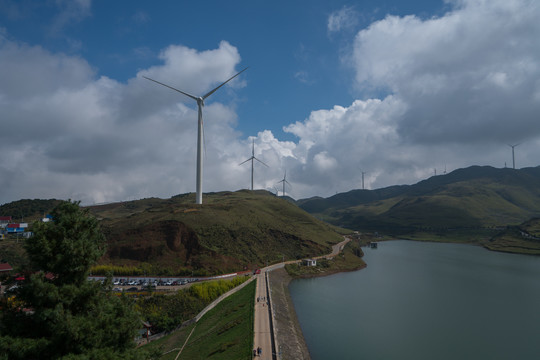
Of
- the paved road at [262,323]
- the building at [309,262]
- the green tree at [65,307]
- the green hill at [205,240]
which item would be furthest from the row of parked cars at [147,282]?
the green tree at [65,307]

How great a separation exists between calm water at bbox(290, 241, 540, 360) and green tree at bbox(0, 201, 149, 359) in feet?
100

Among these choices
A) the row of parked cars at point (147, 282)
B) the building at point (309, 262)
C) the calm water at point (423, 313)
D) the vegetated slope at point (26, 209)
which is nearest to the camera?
the calm water at point (423, 313)

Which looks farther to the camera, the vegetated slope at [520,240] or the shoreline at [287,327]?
the vegetated slope at [520,240]

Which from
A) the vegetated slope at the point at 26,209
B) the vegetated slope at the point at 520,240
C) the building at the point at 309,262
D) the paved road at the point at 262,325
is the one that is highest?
the vegetated slope at the point at 26,209

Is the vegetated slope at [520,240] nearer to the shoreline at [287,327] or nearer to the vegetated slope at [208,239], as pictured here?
the vegetated slope at [208,239]

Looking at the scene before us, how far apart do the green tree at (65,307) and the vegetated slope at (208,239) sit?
60708 millimetres

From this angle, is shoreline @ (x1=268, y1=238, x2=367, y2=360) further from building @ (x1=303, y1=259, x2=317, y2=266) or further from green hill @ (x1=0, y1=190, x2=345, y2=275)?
green hill @ (x1=0, y1=190, x2=345, y2=275)

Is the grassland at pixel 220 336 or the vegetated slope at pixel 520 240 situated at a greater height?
the vegetated slope at pixel 520 240

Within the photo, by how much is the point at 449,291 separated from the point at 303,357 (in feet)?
148

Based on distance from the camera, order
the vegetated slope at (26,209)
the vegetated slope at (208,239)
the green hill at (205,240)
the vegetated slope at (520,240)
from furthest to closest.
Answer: the vegetated slope at (26,209) < the vegetated slope at (520,240) < the vegetated slope at (208,239) < the green hill at (205,240)

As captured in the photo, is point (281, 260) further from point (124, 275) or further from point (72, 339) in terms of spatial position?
point (72, 339)

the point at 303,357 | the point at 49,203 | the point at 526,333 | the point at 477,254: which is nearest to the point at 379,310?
the point at 526,333

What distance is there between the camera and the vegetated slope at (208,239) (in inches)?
3025

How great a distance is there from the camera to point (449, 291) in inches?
2606
